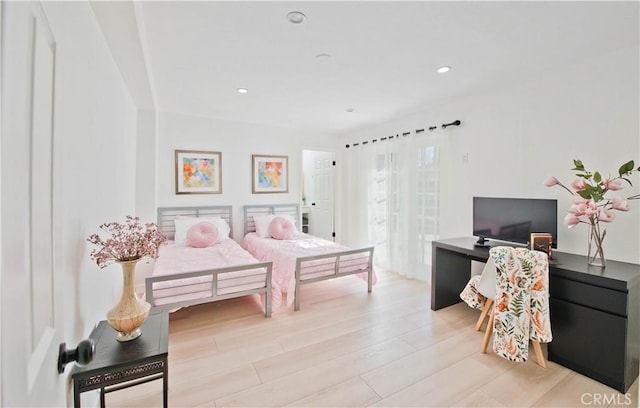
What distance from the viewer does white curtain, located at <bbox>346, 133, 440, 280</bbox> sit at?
400cm

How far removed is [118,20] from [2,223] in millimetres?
1792

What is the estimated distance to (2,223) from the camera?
0.48m

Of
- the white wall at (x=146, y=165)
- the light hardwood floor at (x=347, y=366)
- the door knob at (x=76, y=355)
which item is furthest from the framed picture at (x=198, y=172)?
the door knob at (x=76, y=355)

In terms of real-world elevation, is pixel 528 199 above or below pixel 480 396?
above

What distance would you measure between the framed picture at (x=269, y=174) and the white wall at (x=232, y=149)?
0.25 ft

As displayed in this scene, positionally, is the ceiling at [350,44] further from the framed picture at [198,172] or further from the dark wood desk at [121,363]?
the dark wood desk at [121,363]

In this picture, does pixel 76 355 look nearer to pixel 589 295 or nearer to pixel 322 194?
pixel 589 295

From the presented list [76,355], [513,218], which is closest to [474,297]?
[513,218]

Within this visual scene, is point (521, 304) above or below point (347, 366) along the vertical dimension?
above

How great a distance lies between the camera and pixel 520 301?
2137mm

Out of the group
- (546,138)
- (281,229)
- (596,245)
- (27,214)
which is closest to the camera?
(27,214)

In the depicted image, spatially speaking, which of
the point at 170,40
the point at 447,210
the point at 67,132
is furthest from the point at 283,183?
the point at 67,132

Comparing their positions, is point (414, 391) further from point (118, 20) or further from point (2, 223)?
point (118, 20)

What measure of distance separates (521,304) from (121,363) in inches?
97.9
